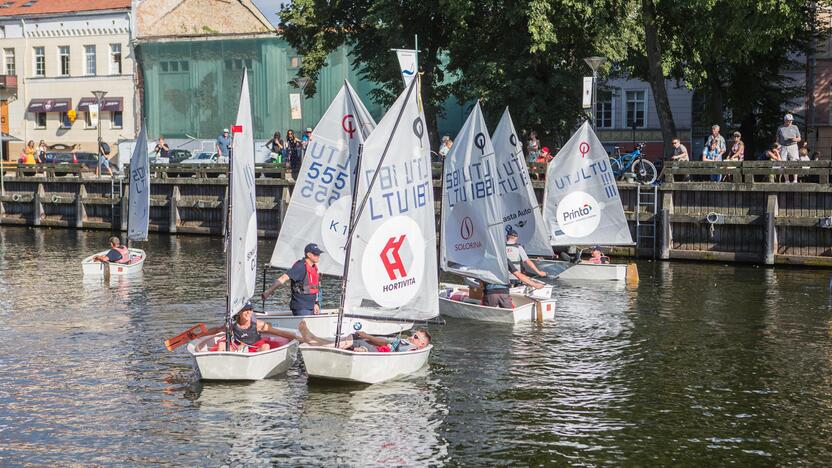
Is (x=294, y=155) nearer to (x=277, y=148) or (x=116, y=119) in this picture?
(x=277, y=148)

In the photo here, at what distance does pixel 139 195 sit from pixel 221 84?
140 feet

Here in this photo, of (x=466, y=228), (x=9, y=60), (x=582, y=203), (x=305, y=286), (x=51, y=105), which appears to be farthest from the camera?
(x=9, y=60)

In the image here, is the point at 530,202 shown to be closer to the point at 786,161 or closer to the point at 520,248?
the point at 520,248

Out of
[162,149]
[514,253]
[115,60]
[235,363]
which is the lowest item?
[235,363]

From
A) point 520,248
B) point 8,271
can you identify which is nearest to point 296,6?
point 8,271

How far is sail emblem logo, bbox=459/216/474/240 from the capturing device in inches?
1201

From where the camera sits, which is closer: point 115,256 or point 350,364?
point 350,364

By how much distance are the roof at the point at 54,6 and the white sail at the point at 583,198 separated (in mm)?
59405

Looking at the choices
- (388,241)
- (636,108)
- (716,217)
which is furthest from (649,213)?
(636,108)

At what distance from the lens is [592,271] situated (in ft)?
130

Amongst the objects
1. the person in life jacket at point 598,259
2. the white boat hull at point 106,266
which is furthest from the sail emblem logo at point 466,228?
the white boat hull at point 106,266

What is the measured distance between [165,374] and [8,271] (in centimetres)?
2111

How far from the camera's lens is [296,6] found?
65.0 metres

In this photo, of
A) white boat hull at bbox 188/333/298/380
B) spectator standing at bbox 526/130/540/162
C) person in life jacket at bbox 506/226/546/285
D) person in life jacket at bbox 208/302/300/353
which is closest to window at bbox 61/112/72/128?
spectator standing at bbox 526/130/540/162
